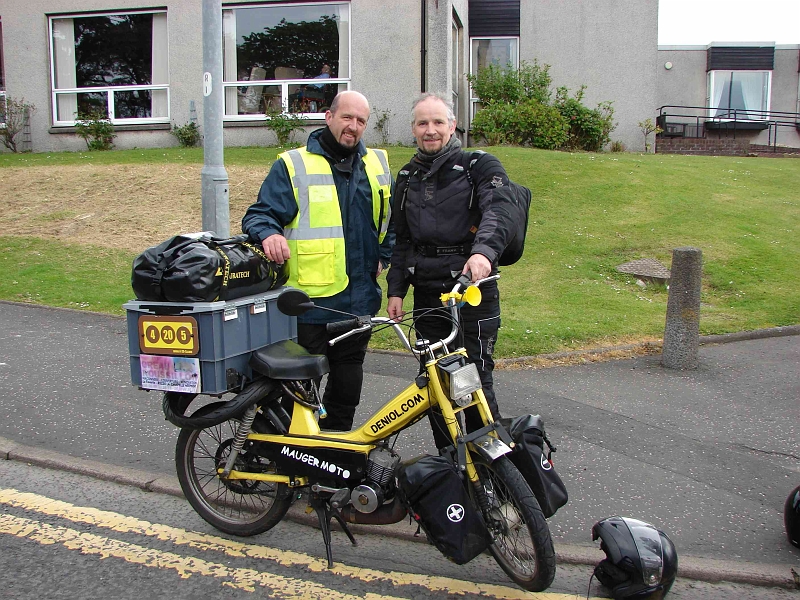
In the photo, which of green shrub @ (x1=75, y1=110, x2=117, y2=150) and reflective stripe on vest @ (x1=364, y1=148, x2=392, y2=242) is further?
green shrub @ (x1=75, y1=110, x2=117, y2=150)

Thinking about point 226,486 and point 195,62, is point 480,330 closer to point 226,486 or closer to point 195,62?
point 226,486

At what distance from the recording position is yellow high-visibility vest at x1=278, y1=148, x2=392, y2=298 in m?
3.91

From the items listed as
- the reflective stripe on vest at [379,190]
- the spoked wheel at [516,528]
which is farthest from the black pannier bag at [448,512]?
the reflective stripe on vest at [379,190]

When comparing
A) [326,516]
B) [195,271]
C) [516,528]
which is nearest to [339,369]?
[326,516]

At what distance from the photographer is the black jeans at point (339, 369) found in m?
4.09

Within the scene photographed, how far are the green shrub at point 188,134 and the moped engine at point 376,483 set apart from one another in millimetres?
14421

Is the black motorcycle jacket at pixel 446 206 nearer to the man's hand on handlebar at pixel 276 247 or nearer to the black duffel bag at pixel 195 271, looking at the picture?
the man's hand on handlebar at pixel 276 247

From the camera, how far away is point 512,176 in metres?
12.3

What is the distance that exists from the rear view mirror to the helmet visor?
1.71 m

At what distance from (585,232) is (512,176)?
2332mm

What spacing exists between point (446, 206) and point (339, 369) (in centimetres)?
108

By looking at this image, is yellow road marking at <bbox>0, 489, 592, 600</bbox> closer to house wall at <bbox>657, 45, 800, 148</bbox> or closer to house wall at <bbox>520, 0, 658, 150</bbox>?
house wall at <bbox>520, 0, 658, 150</bbox>

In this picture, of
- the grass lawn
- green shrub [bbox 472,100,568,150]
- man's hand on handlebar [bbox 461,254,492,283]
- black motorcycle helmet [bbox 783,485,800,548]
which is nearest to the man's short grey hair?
man's hand on handlebar [bbox 461,254,492,283]

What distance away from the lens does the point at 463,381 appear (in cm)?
311
